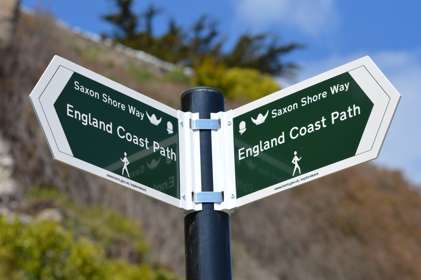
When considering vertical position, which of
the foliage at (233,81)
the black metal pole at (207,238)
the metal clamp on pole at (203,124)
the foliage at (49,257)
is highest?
the foliage at (233,81)

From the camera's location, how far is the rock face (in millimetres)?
10867

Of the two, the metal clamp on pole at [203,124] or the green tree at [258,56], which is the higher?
the green tree at [258,56]

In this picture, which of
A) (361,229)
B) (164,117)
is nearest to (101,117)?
(164,117)

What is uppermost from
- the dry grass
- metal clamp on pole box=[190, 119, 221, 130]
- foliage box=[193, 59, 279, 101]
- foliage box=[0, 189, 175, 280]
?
foliage box=[193, 59, 279, 101]

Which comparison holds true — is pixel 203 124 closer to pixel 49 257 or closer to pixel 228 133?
pixel 228 133

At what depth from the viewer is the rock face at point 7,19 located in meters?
10.9

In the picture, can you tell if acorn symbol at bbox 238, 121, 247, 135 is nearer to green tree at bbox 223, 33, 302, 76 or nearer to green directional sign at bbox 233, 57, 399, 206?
green directional sign at bbox 233, 57, 399, 206

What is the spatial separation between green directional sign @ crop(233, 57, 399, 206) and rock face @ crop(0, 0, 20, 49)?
8.62 meters

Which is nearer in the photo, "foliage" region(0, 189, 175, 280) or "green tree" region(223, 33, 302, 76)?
"foliage" region(0, 189, 175, 280)

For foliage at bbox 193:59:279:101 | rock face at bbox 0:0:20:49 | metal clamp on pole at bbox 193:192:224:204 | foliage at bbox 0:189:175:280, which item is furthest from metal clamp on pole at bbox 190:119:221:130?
foliage at bbox 193:59:279:101

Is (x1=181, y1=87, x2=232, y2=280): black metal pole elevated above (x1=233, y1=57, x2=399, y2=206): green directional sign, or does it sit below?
A: below

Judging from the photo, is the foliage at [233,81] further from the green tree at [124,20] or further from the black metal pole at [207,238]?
the black metal pole at [207,238]

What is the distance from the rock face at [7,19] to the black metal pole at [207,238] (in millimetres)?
8674

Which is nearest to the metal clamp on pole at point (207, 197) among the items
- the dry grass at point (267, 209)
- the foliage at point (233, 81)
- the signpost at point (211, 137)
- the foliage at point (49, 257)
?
the signpost at point (211, 137)
